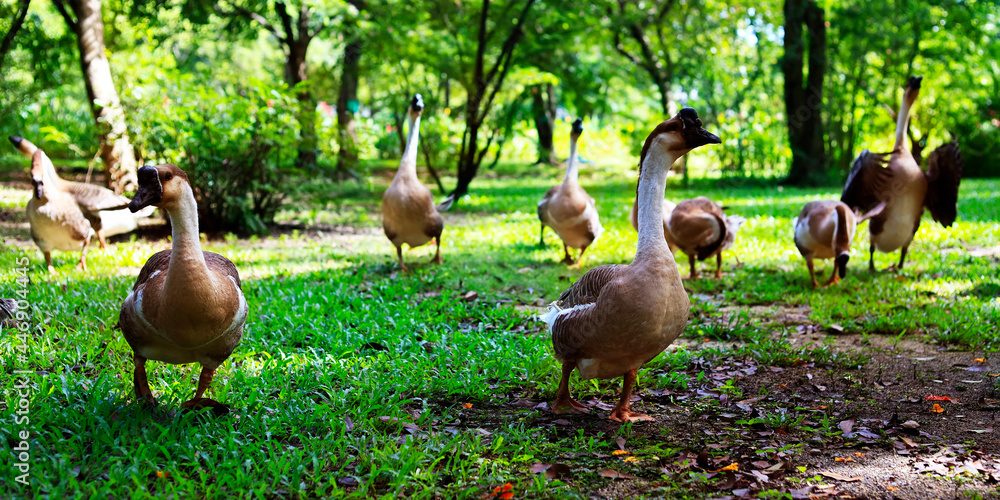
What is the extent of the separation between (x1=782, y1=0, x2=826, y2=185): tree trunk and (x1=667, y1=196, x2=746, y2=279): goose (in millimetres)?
11435

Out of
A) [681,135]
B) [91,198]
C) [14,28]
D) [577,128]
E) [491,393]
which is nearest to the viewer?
[681,135]

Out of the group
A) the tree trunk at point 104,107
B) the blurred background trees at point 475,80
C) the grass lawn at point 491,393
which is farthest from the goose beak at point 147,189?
the tree trunk at point 104,107

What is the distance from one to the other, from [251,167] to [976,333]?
8.29 m

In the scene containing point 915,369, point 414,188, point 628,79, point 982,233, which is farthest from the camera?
point 628,79

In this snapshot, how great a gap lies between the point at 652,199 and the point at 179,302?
241cm

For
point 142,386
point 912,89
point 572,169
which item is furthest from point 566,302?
point 912,89

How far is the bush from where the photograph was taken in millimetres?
8508

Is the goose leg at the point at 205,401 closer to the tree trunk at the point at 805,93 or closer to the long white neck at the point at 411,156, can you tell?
the long white neck at the point at 411,156

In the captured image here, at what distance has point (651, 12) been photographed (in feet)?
57.7

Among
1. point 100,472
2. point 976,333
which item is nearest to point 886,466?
point 976,333

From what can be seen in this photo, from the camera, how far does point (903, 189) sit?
6.94 metres

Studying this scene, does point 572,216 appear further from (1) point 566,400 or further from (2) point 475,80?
(2) point 475,80

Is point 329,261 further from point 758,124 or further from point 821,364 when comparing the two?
point 758,124

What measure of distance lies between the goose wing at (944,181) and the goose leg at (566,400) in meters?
5.31
